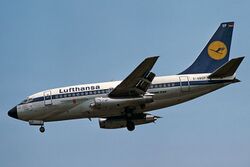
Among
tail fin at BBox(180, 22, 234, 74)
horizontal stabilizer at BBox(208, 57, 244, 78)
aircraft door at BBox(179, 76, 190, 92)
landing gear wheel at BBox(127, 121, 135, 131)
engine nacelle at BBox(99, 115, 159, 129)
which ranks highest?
tail fin at BBox(180, 22, 234, 74)

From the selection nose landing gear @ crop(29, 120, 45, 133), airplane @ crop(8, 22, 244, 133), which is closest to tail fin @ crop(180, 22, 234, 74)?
airplane @ crop(8, 22, 244, 133)

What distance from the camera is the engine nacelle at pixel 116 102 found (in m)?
45.8

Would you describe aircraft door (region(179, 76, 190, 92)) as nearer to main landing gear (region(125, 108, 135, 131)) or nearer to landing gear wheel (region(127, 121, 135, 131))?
main landing gear (region(125, 108, 135, 131))

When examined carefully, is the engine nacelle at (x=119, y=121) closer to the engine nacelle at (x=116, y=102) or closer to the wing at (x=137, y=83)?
the engine nacelle at (x=116, y=102)

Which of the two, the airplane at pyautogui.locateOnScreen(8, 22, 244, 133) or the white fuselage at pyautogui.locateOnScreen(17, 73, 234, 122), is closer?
the airplane at pyautogui.locateOnScreen(8, 22, 244, 133)

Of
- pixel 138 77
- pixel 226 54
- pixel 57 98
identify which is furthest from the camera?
pixel 226 54

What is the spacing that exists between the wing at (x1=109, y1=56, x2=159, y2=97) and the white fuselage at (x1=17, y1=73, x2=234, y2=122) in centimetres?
141

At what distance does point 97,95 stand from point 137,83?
4.03 metres

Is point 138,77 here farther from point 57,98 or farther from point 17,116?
point 17,116

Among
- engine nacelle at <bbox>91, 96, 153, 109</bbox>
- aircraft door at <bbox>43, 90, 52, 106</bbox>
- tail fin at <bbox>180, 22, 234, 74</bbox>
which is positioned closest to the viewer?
engine nacelle at <bbox>91, 96, 153, 109</bbox>

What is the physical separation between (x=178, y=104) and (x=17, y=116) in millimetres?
13782

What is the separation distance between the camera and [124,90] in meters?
46.2

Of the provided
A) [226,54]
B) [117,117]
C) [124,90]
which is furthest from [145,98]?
[226,54]

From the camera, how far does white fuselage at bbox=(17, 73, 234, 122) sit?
47.7 m
